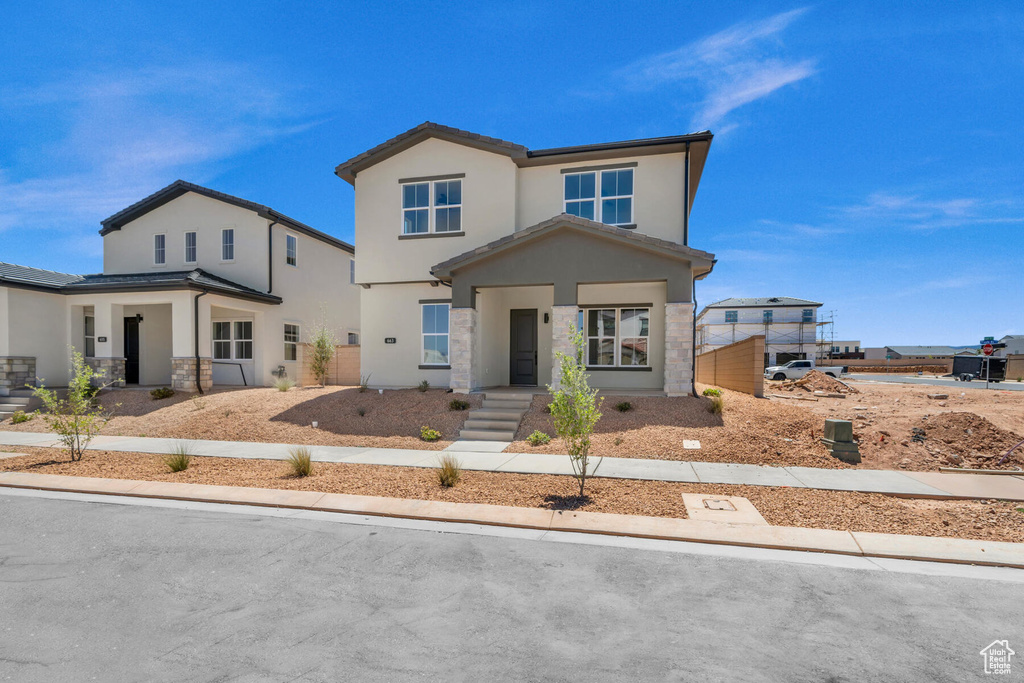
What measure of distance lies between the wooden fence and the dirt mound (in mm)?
4674

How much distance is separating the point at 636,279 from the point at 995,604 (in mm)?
9257

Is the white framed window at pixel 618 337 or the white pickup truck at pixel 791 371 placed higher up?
the white framed window at pixel 618 337

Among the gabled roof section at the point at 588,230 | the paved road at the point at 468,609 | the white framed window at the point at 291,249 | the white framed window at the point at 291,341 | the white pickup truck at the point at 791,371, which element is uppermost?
the white framed window at the point at 291,249

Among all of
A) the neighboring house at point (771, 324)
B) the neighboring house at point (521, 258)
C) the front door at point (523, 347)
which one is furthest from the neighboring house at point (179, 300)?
the neighboring house at point (771, 324)

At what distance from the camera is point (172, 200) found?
1892cm

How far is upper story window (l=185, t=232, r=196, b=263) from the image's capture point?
18.9m

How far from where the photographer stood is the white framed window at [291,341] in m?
19.6

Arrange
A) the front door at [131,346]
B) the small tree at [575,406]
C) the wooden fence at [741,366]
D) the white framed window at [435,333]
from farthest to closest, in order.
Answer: the front door at [131,346] → the white framed window at [435,333] → the wooden fence at [741,366] → the small tree at [575,406]

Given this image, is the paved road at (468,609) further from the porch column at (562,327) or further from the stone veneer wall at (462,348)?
the stone veneer wall at (462,348)

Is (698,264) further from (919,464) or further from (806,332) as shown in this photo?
(806,332)

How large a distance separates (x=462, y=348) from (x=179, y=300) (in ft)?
33.8

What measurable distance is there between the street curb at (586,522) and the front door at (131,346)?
12678 millimetres

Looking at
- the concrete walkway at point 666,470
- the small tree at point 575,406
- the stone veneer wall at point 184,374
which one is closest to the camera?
the small tree at point 575,406

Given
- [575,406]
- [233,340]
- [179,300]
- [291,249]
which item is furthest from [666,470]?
[233,340]
